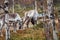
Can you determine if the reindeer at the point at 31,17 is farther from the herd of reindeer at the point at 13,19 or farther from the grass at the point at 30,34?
the grass at the point at 30,34

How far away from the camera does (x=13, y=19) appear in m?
5.11

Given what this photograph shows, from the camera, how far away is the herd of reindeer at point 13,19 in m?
5.05

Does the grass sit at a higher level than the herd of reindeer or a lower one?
lower

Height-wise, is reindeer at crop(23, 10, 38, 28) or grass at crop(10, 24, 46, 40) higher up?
reindeer at crop(23, 10, 38, 28)

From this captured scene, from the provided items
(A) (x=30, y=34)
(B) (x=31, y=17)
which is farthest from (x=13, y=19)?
(A) (x=30, y=34)

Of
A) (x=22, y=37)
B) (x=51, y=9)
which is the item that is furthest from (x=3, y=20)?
(x=51, y=9)

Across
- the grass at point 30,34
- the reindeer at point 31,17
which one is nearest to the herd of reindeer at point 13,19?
the reindeer at point 31,17

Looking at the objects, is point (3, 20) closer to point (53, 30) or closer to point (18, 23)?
point (18, 23)

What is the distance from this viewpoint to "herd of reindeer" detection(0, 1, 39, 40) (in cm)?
505

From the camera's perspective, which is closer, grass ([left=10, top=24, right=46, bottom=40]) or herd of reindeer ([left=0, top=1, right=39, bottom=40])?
grass ([left=10, top=24, right=46, bottom=40])

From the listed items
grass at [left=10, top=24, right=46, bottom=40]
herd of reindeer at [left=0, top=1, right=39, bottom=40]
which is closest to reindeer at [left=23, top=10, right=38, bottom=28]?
herd of reindeer at [left=0, top=1, right=39, bottom=40]

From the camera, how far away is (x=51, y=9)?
16.3ft

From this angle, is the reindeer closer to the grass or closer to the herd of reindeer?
the herd of reindeer

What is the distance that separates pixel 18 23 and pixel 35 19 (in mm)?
420
